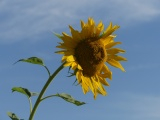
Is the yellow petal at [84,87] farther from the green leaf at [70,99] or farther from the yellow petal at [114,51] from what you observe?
the yellow petal at [114,51]

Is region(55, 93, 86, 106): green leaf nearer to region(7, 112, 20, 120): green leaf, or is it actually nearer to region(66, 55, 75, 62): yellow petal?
region(66, 55, 75, 62): yellow petal

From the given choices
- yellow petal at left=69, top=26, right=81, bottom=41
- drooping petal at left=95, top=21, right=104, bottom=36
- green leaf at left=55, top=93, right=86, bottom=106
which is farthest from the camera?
drooping petal at left=95, top=21, right=104, bottom=36

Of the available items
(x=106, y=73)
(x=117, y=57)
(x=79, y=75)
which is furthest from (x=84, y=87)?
(x=117, y=57)

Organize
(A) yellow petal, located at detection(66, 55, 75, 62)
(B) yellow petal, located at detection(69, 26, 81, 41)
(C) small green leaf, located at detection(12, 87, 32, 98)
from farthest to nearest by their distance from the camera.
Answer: (B) yellow petal, located at detection(69, 26, 81, 41), (A) yellow petal, located at detection(66, 55, 75, 62), (C) small green leaf, located at detection(12, 87, 32, 98)

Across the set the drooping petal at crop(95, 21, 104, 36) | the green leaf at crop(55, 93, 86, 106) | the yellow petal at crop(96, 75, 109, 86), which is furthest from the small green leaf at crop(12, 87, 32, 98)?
the drooping petal at crop(95, 21, 104, 36)

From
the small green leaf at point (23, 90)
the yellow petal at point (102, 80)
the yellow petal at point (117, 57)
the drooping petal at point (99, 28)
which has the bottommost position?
the small green leaf at point (23, 90)

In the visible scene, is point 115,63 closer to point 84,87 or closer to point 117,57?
point 117,57

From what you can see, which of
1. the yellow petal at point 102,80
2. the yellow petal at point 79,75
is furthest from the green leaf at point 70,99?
the yellow petal at point 102,80

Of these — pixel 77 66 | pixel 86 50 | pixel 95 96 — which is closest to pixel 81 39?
pixel 86 50

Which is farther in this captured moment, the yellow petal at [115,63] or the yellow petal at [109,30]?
the yellow petal at [115,63]
